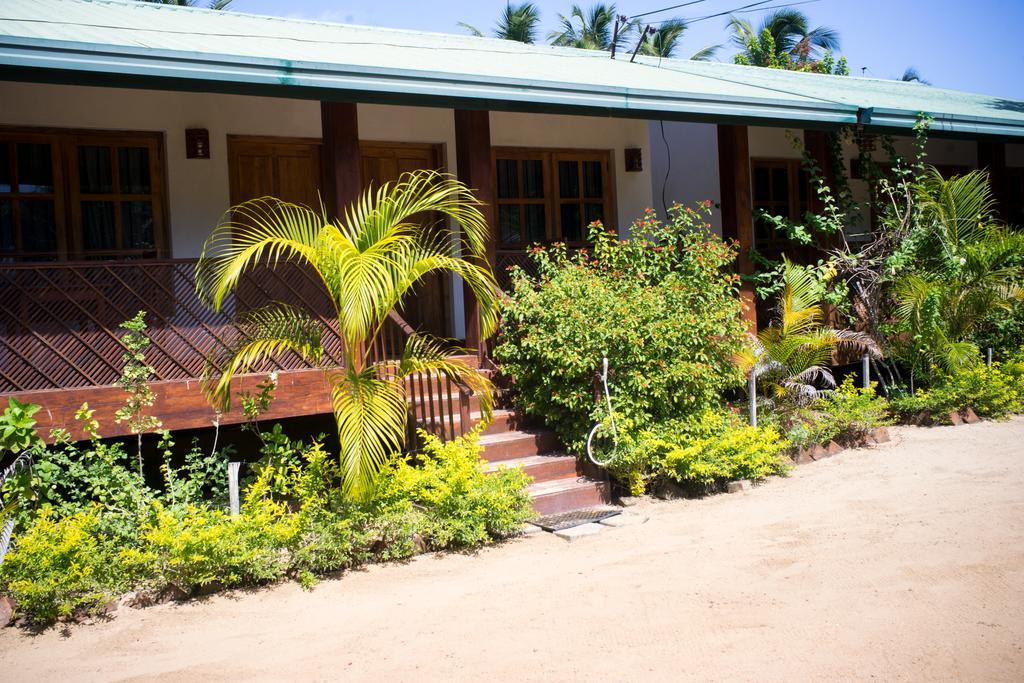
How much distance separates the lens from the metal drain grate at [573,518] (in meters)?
6.72

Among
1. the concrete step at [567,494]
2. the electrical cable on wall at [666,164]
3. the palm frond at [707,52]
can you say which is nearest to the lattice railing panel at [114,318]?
the concrete step at [567,494]

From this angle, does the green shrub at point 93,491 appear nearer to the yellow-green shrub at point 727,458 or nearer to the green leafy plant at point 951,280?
the yellow-green shrub at point 727,458

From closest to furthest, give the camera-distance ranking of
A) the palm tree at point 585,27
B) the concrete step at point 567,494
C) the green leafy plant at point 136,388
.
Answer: the green leafy plant at point 136,388 < the concrete step at point 567,494 < the palm tree at point 585,27

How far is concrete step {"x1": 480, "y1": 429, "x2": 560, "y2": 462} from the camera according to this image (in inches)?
298

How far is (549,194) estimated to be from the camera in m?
11.4

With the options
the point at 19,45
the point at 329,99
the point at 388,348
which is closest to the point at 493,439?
the point at 388,348

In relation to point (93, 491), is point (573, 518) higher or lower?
lower

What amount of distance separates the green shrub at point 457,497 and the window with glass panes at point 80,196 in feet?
14.1

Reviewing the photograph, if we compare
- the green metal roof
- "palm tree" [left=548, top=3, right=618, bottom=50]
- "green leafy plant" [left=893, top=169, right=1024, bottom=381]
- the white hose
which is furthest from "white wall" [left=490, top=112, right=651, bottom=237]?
"palm tree" [left=548, top=3, right=618, bottom=50]

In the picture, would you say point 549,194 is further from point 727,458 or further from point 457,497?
point 457,497

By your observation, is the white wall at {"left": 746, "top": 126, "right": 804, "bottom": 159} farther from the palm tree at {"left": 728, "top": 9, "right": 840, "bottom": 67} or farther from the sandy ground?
the palm tree at {"left": 728, "top": 9, "right": 840, "bottom": 67}

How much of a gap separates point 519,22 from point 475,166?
28.4 metres

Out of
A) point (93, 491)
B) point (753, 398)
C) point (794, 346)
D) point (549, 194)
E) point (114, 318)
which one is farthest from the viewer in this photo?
point (549, 194)

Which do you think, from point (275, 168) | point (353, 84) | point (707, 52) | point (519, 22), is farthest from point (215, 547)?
point (707, 52)
